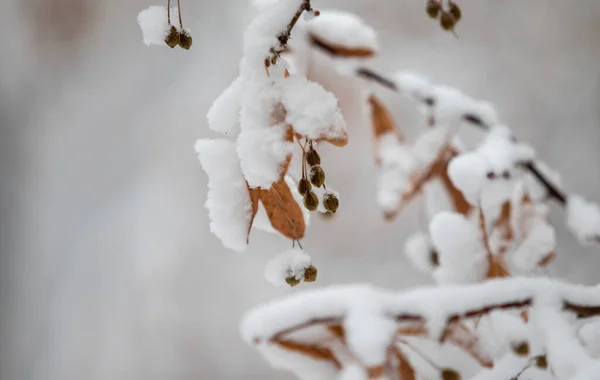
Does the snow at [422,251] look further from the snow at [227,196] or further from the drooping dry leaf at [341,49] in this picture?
the snow at [227,196]

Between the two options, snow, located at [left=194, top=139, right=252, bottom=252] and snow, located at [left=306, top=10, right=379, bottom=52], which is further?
snow, located at [left=306, top=10, right=379, bottom=52]

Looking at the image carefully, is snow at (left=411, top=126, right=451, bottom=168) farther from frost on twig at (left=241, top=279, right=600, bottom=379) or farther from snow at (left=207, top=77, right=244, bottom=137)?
snow at (left=207, top=77, right=244, bottom=137)

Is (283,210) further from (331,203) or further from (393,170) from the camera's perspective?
(393,170)

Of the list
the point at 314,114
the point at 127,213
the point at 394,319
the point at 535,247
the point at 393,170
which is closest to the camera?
the point at 314,114

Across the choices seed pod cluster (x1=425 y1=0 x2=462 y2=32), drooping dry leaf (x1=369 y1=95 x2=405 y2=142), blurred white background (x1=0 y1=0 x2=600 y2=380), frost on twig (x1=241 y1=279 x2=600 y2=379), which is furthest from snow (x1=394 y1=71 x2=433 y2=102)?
blurred white background (x1=0 y1=0 x2=600 y2=380)

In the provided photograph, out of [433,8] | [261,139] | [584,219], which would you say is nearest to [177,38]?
[261,139]

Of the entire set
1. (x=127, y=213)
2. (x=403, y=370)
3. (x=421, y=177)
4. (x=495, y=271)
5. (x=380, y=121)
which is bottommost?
(x=403, y=370)

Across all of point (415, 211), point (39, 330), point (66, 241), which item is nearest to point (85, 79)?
point (66, 241)
